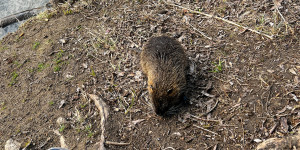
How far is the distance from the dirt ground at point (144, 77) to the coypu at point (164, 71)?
0.89 feet

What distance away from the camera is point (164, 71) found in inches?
172

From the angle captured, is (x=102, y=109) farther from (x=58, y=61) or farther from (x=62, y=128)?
(x=58, y=61)

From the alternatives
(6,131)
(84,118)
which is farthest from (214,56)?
(6,131)

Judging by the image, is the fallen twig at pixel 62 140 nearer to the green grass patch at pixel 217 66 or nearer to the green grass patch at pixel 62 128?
the green grass patch at pixel 62 128

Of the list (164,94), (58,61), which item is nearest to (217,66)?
(164,94)

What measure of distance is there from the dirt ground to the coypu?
0.27m

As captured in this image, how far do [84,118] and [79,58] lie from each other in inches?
65.6

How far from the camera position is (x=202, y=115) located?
414 cm

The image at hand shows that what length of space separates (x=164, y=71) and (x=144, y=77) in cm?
68

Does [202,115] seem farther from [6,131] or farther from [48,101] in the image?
[6,131]

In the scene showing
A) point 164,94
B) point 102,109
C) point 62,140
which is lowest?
point 62,140

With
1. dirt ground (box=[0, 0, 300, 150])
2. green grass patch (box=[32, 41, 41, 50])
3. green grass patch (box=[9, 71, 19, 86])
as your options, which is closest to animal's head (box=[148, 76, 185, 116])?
dirt ground (box=[0, 0, 300, 150])

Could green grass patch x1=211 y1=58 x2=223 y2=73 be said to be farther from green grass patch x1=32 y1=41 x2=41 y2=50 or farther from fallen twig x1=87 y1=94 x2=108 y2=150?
green grass patch x1=32 y1=41 x2=41 y2=50

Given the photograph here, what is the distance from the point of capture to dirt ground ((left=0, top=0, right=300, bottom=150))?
393cm
